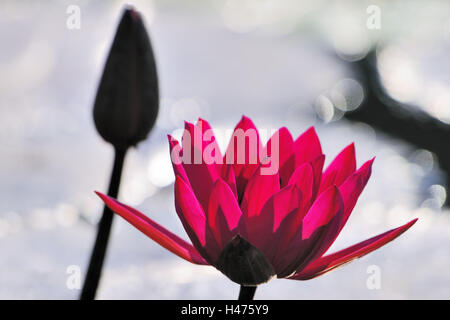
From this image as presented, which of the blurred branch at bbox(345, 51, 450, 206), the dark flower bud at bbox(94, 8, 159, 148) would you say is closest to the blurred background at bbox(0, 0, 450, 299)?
the blurred branch at bbox(345, 51, 450, 206)

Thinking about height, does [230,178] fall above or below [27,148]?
above

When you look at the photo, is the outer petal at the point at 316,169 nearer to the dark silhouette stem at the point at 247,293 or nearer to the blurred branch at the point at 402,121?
the dark silhouette stem at the point at 247,293

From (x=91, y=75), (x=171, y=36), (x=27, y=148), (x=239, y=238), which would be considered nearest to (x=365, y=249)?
(x=239, y=238)

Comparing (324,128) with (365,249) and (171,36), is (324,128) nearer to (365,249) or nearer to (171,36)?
(171,36)

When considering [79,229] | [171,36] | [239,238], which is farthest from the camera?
[171,36]

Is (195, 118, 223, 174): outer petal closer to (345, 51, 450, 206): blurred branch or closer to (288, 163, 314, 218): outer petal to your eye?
(288, 163, 314, 218): outer petal

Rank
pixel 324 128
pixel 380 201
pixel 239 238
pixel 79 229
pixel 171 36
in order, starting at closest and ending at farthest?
pixel 239 238 → pixel 79 229 → pixel 380 201 → pixel 324 128 → pixel 171 36

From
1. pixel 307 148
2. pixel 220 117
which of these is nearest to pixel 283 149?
pixel 307 148

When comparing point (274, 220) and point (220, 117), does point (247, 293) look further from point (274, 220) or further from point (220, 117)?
point (220, 117)
